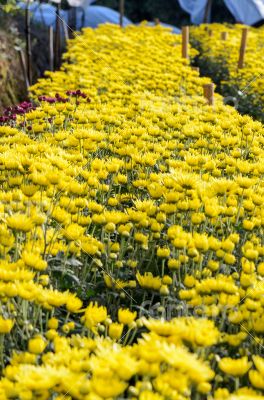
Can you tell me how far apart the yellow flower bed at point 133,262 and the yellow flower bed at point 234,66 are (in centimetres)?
243

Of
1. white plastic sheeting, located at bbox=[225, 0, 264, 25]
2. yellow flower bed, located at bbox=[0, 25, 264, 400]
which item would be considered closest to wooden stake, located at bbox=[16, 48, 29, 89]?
yellow flower bed, located at bbox=[0, 25, 264, 400]

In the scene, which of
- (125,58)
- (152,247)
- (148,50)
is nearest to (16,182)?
(152,247)

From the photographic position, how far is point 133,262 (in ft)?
8.96

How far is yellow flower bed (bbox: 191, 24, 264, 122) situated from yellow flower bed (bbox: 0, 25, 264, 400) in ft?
7.99

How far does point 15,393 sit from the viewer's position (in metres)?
1.67

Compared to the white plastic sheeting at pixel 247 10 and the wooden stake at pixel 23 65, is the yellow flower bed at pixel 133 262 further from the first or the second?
the white plastic sheeting at pixel 247 10

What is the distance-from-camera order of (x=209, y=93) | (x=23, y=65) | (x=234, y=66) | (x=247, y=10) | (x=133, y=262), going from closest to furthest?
(x=133, y=262)
(x=209, y=93)
(x=23, y=65)
(x=234, y=66)
(x=247, y=10)

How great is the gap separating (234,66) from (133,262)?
7.69 meters

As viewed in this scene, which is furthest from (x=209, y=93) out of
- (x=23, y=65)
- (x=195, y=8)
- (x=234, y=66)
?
(x=195, y=8)

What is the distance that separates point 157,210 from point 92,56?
20.0ft

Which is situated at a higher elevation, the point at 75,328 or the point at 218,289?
the point at 218,289

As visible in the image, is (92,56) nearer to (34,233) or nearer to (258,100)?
(258,100)

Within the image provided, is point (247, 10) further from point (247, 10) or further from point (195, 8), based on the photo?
point (195, 8)

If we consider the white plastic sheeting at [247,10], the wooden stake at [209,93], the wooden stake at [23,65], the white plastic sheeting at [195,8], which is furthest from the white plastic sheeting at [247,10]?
the wooden stake at [209,93]
